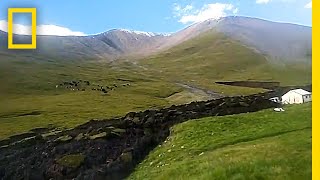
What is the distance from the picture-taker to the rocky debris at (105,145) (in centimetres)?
1174

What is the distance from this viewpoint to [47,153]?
14867 mm

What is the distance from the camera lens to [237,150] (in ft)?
29.1

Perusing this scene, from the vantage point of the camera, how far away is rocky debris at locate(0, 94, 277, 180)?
38.5ft

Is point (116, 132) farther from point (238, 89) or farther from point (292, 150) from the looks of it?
point (238, 89)

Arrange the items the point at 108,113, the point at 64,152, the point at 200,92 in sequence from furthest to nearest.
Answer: the point at 200,92 → the point at 108,113 → the point at 64,152

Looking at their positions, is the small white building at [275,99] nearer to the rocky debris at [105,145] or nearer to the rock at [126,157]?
the rocky debris at [105,145]

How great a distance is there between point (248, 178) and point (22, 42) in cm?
362

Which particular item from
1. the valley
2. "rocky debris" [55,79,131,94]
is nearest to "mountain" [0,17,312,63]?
the valley

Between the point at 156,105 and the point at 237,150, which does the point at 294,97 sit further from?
the point at 237,150

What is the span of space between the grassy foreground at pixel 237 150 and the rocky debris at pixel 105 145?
0.76 m

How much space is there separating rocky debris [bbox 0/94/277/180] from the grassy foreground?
762 millimetres


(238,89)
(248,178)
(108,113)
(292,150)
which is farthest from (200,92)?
(248,178)

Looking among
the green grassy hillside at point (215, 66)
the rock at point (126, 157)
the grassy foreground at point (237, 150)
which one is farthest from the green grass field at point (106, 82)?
the rock at point (126, 157)

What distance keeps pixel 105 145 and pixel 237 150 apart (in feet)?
21.3
